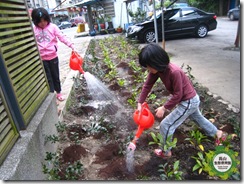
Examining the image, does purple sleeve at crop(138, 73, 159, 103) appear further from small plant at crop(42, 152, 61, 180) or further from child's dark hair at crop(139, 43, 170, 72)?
small plant at crop(42, 152, 61, 180)

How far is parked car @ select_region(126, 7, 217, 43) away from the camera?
1044cm

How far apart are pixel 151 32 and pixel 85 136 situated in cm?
849

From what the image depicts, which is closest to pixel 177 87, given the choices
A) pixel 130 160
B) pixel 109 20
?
pixel 130 160

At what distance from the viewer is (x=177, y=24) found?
1048 centimetres

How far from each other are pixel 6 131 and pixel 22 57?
87cm

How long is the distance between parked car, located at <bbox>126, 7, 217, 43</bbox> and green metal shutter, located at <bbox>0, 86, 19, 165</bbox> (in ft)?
30.5

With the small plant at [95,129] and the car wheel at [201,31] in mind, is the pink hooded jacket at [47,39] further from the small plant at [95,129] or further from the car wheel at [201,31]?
the car wheel at [201,31]

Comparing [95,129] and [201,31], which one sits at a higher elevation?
[95,129]

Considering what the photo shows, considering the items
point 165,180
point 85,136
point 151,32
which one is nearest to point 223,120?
point 165,180

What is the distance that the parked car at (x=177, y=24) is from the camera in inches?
411

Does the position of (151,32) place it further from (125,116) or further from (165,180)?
(165,180)

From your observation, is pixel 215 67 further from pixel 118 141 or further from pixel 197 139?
pixel 118 141

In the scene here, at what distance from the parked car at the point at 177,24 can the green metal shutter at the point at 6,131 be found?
9297mm

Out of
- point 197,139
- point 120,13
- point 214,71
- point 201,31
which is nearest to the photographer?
point 197,139
